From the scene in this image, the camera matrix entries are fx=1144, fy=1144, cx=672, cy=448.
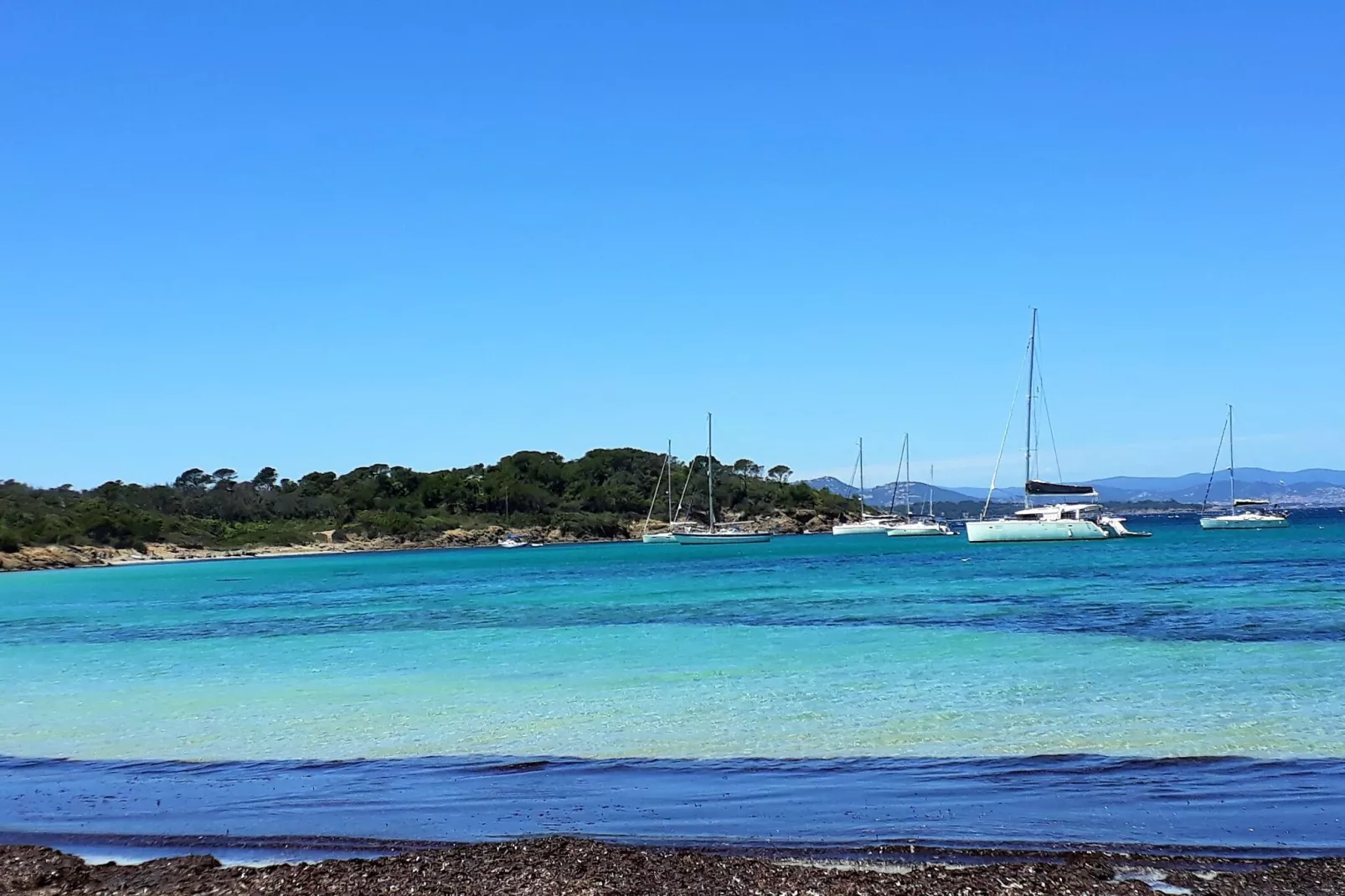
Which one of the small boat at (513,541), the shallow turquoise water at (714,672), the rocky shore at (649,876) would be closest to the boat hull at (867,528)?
the small boat at (513,541)

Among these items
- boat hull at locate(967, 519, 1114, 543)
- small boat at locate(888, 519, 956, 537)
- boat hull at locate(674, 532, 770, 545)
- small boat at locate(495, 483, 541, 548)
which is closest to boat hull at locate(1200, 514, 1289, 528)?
small boat at locate(888, 519, 956, 537)

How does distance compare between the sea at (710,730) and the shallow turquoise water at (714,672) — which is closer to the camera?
the sea at (710,730)

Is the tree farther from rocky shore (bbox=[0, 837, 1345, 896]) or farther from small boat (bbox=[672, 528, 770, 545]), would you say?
rocky shore (bbox=[0, 837, 1345, 896])

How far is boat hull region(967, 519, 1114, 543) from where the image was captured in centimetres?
8044

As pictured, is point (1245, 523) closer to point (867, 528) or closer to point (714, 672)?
point (867, 528)

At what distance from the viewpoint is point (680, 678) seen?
61.9 feet

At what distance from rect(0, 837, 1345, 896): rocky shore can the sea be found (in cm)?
51

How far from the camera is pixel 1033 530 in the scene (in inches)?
3177

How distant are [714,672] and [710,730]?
18.9 feet

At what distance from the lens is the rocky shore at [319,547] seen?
328 feet

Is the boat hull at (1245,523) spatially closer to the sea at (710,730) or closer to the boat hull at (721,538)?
the boat hull at (721,538)

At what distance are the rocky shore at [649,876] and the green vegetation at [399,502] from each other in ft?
374

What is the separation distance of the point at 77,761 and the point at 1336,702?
15294 mm

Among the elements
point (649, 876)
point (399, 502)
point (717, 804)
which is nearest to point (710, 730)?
point (717, 804)
